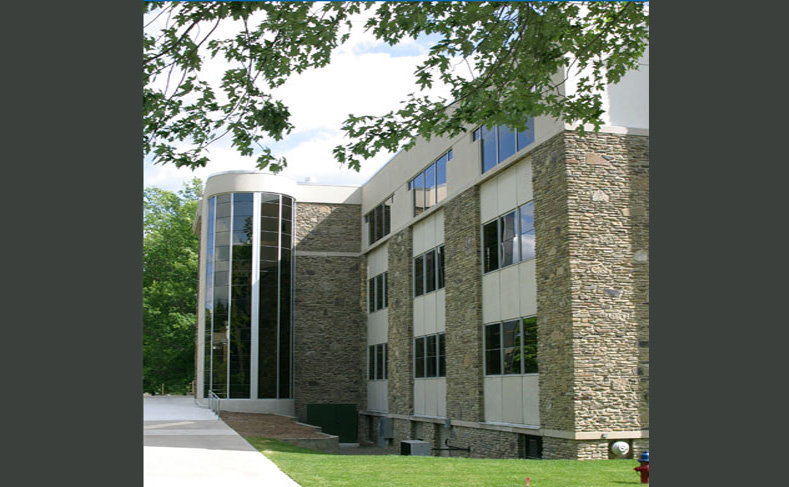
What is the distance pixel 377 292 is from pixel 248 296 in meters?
4.69

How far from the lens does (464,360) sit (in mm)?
19844

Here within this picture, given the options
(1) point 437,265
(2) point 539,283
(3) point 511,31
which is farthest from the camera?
(1) point 437,265

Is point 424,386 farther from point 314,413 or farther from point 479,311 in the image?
point 314,413

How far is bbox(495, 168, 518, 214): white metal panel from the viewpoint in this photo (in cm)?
1764

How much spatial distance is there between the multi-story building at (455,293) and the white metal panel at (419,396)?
86 mm

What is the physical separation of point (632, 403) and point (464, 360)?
227 inches

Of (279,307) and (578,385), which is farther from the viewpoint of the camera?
(279,307)

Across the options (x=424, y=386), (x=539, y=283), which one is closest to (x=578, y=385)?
(x=539, y=283)

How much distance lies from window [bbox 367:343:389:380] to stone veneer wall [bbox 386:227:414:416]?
769 millimetres

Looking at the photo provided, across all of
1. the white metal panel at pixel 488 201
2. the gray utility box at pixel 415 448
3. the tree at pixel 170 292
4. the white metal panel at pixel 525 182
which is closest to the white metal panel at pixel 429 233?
the white metal panel at pixel 488 201

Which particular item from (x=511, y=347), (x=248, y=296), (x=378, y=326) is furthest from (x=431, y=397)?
(x=248, y=296)

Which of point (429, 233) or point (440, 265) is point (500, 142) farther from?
point (429, 233)

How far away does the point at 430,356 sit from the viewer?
899 inches

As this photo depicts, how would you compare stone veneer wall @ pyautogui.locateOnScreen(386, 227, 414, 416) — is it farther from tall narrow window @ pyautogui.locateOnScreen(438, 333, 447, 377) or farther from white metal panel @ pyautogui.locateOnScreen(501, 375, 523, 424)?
white metal panel @ pyautogui.locateOnScreen(501, 375, 523, 424)
